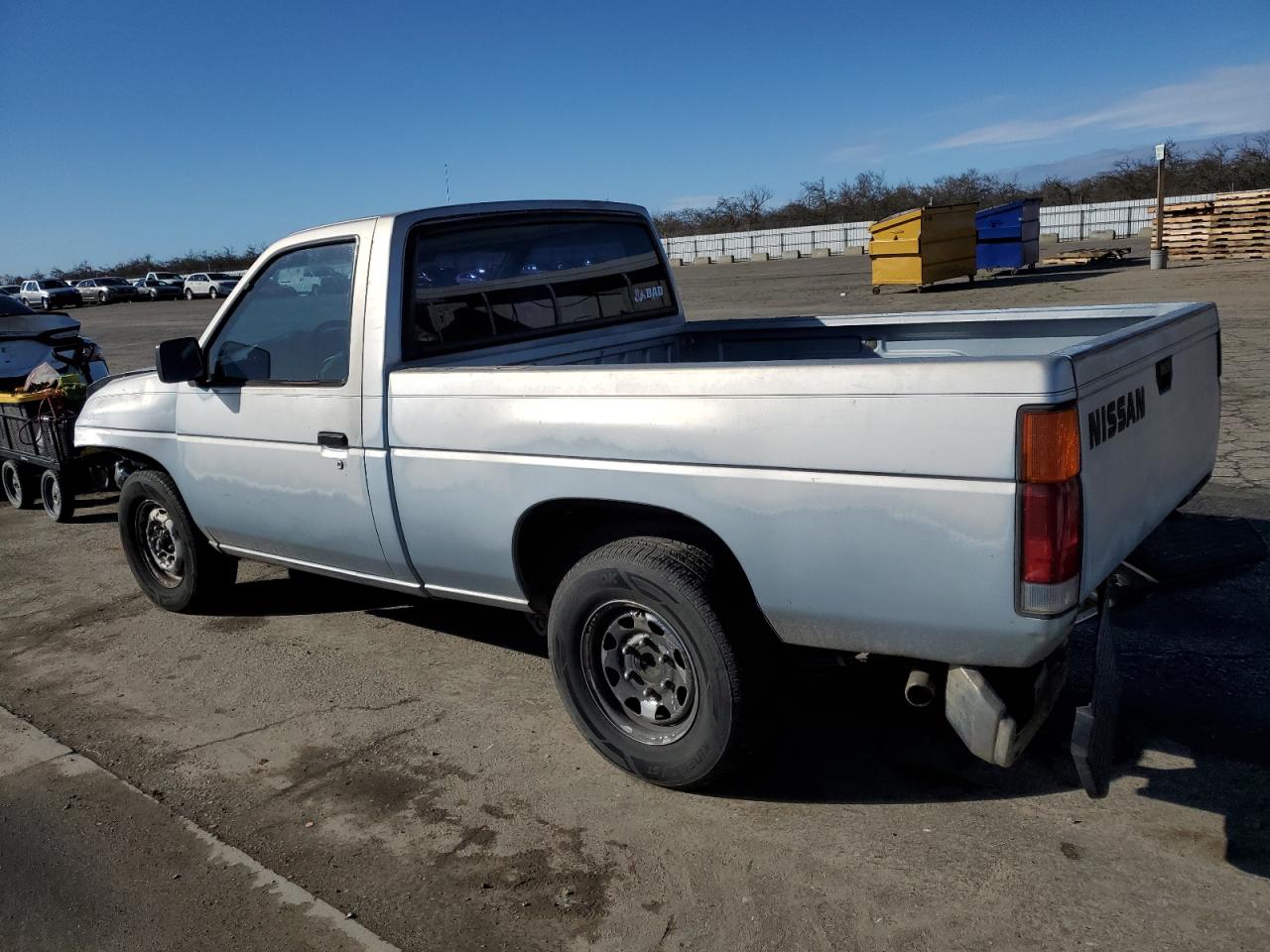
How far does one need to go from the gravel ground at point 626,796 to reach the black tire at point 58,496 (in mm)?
2670

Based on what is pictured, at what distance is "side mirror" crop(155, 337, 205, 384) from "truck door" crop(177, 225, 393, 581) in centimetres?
13

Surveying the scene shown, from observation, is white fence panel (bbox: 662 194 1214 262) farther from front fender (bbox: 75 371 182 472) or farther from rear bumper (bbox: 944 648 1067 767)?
rear bumper (bbox: 944 648 1067 767)

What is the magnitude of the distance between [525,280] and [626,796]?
7.43ft

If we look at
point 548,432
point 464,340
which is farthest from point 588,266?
point 548,432

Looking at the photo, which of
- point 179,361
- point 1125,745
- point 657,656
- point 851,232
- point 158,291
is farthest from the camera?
point 158,291

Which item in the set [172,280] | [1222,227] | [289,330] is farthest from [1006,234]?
[172,280]

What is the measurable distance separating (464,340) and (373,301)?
41cm

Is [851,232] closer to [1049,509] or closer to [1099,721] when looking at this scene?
[1099,721]

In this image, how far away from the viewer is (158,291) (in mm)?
57938

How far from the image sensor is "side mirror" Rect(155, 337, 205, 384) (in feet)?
15.8

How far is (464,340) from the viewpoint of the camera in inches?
175

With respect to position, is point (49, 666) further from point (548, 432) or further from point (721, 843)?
point (721, 843)

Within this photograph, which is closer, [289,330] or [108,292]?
[289,330]

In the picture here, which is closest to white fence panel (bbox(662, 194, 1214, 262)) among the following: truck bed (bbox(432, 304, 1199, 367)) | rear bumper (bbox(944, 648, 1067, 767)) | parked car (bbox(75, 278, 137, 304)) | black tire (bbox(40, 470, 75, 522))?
black tire (bbox(40, 470, 75, 522))
